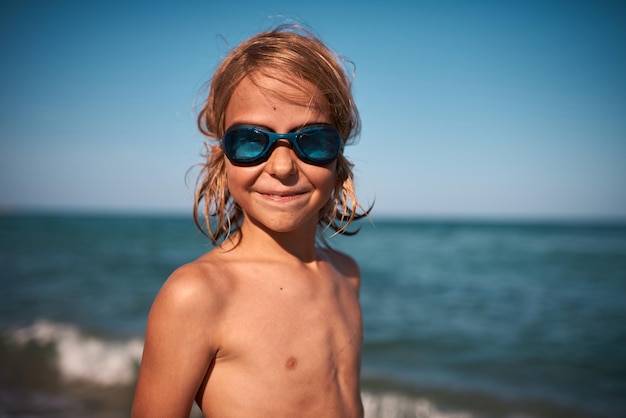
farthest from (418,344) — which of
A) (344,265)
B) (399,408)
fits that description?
(344,265)

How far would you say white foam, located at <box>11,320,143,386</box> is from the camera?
5809 millimetres

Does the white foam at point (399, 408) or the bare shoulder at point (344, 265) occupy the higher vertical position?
the bare shoulder at point (344, 265)

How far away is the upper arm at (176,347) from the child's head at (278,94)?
18.2 inches

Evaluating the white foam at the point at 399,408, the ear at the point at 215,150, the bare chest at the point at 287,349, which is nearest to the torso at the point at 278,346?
the bare chest at the point at 287,349

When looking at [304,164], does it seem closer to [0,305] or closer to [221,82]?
[221,82]

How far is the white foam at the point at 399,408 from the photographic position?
5.02 m

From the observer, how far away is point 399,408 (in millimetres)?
5164

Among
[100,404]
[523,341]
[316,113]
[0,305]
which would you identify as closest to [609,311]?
[523,341]

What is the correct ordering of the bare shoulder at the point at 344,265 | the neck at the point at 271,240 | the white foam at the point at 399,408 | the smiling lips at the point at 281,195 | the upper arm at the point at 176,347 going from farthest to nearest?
1. the white foam at the point at 399,408
2. the bare shoulder at the point at 344,265
3. the neck at the point at 271,240
4. the smiling lips at the point at 281,195
5. the upper arm at the point at 176,347

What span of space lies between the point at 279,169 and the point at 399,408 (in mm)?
4311

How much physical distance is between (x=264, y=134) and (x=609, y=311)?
1044 cm

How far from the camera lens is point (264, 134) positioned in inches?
67.6

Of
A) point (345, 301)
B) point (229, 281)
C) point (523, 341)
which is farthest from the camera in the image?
point (523, 341)

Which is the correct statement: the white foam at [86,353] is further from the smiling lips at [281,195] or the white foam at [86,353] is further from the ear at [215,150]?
the smiling lips at [281,195]
